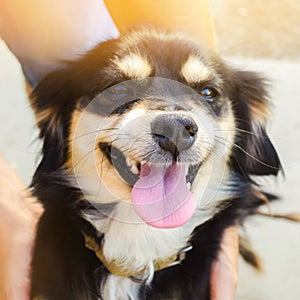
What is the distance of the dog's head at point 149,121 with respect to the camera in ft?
2.13

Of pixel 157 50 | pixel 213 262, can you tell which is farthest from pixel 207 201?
pixel 157 50

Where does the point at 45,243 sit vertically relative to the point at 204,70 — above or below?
below

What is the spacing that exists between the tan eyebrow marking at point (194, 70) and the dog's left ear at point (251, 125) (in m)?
0.04

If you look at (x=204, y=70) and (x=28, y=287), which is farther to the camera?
(x=28, y=287)

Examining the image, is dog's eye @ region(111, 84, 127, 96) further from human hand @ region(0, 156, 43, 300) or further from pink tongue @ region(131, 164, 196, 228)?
human hand @ region(0, 156, 43, 300)

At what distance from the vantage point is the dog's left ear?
2.29ft

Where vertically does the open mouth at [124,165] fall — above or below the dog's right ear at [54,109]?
below

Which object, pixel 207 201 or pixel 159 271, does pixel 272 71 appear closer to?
pixel 207 201

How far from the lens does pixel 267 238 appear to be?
32.8 inches

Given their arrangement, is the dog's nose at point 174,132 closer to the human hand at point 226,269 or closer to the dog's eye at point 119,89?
the dog's eye at point 119,89

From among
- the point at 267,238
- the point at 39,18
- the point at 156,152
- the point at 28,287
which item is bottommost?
the point at 267,238

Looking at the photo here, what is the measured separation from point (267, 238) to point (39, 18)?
1.41 feet

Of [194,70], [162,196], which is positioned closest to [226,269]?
[162,196]

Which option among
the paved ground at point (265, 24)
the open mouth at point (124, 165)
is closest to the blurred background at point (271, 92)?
the paved ground at point (265, 24)
